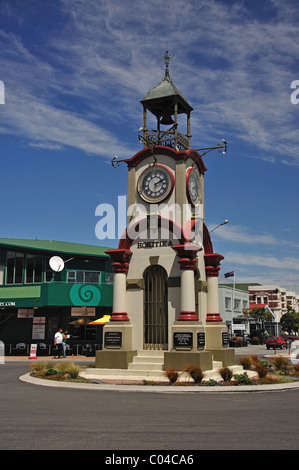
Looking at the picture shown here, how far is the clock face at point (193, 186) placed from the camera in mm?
21609

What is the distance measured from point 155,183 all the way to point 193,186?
1.91m

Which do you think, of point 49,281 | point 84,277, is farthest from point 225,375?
point 84,277

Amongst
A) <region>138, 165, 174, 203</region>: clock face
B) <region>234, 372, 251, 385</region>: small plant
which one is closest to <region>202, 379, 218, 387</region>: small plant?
<region>234, 372, 251, 385</region>: small plant

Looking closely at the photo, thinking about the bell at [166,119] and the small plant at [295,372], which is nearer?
the small plant at [295,372]

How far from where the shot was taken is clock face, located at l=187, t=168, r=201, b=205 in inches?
851

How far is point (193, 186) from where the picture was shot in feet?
73.2

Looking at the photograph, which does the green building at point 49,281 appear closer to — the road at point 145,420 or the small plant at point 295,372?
the small plant at point 295,372

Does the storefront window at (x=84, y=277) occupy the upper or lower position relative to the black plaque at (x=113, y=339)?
upper

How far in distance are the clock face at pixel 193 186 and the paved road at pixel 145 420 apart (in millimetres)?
9669

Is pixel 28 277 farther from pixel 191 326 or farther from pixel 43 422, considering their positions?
pixel 43 422

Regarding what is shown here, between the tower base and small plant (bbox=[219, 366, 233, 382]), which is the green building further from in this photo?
small plant (bbox=[219, 366, 233, 382])

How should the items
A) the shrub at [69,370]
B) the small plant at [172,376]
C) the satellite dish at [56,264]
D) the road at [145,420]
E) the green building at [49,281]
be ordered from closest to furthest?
1. the road at [145,420]
2. the small plant at [172,376]
3. the shrub at [69,370]
4. the satellite dish at [56,264]
5. the green building at [49,281]

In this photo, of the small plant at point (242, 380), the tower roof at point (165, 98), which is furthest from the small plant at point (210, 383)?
the tower roof at point (165, 98)

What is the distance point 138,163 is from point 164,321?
Answer: 744 cm
